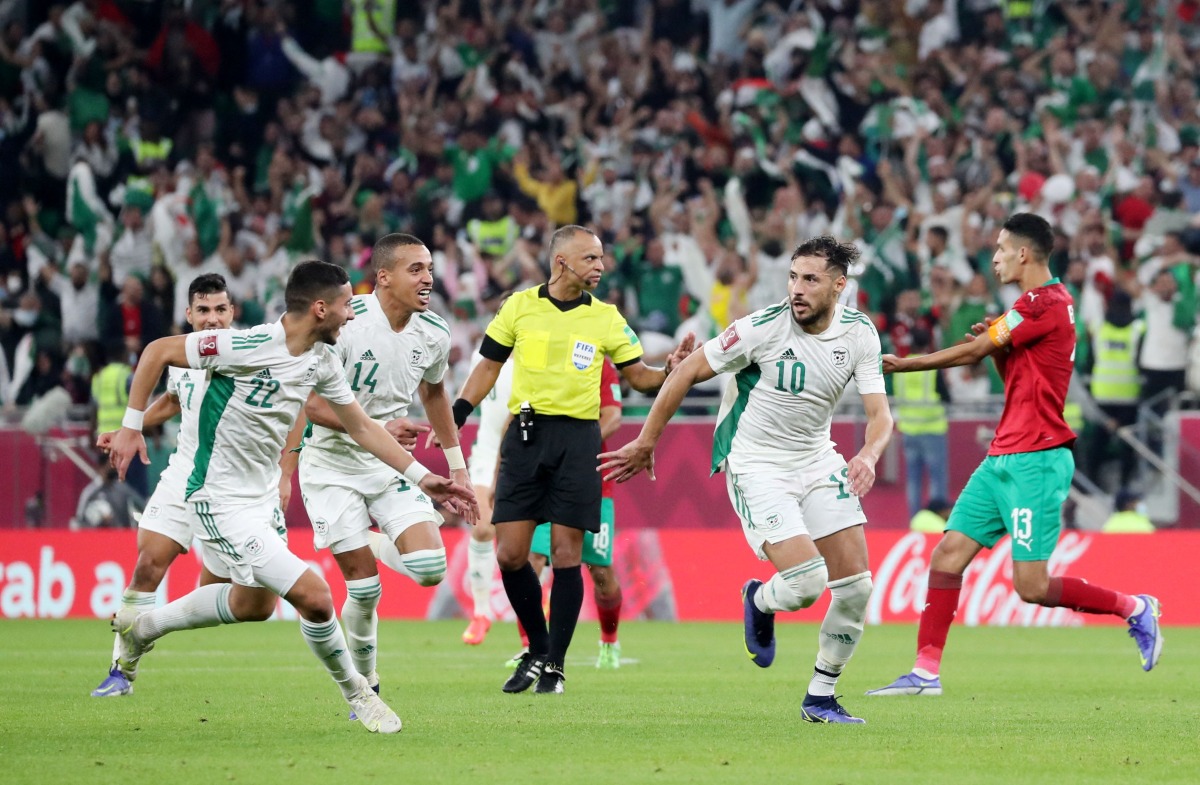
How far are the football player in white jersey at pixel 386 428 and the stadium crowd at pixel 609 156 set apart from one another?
9405mm

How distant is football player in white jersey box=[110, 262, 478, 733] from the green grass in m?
0.69

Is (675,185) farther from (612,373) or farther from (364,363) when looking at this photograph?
(364,363)

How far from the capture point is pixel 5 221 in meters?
25.3

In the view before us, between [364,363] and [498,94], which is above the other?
[498,94]

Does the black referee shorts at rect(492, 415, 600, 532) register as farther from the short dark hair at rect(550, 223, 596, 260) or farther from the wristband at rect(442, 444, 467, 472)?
the short dark hair at rect(550, 223, 596, 260)

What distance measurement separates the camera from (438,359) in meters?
10.5

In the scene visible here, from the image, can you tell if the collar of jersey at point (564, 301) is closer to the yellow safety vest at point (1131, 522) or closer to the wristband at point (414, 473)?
the wristband at point (414, 473)

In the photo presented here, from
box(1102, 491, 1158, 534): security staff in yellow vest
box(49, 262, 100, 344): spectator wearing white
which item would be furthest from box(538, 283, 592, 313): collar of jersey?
box(49, 262, 100, 344): spectator wearing white

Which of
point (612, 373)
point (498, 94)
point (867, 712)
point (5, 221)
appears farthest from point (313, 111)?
point (867, 712)

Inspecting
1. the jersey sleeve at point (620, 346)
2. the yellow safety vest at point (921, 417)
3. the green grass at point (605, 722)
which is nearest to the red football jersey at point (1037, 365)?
the green grass at point (605, 722)

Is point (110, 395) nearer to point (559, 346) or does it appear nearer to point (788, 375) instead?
point (559, 346)

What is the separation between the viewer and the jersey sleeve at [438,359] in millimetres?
10438

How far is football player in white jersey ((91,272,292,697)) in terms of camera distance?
10.6 m

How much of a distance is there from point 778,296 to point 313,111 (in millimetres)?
9012
